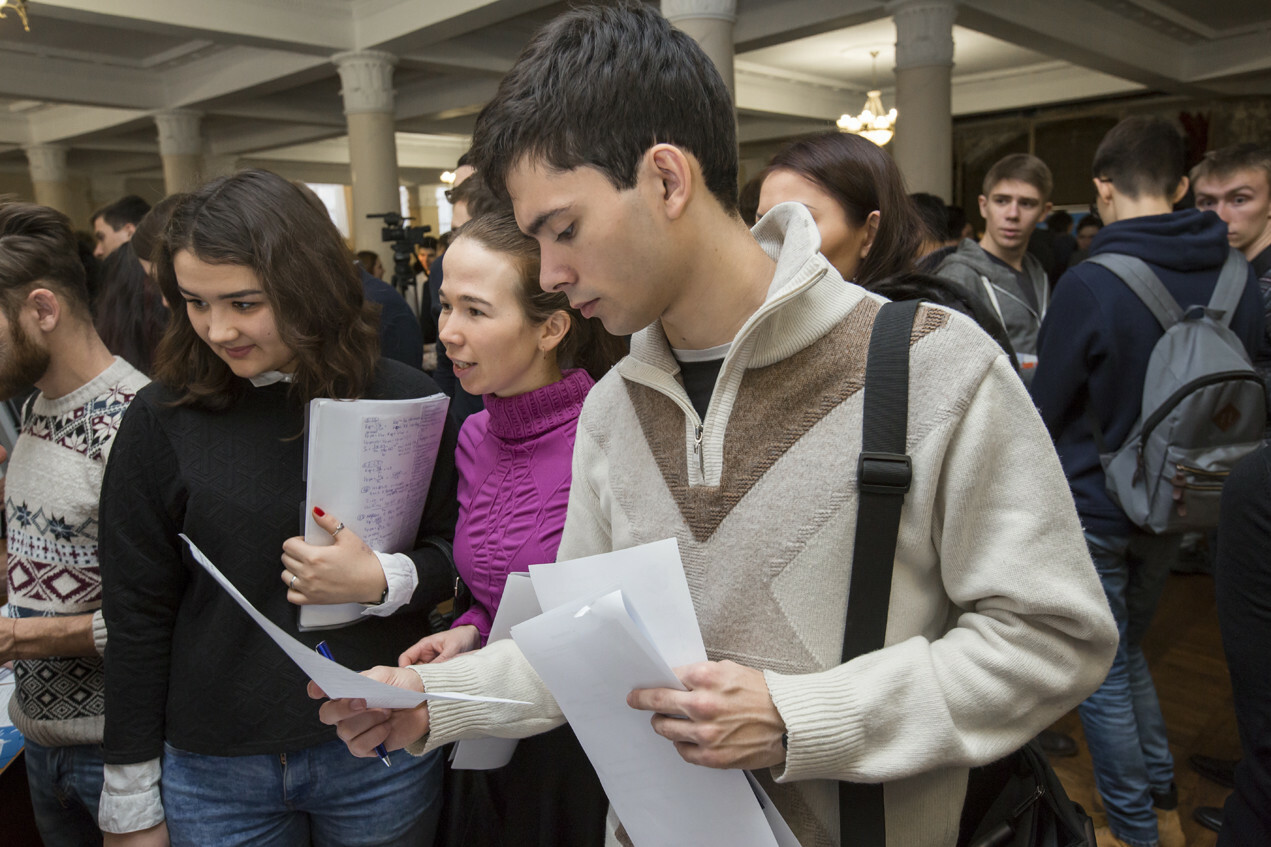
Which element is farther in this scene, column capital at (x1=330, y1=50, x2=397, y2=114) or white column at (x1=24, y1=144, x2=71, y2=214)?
white column at (x1=24, y1=144, x2=71, y2=214)

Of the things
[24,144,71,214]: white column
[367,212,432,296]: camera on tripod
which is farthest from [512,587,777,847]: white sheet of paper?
[24,144,71,214]: white column

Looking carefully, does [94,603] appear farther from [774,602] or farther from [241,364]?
[774,602]

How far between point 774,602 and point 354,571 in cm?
63

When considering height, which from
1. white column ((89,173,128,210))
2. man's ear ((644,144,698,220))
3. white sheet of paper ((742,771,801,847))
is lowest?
white sheet of paper ((742,771,801,847))

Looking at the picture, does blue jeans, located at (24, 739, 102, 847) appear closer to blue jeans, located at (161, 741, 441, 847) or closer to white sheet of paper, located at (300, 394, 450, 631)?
blue jeans, located at (161, 741, 441, 847)

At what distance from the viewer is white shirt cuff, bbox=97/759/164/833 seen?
3.88 ft

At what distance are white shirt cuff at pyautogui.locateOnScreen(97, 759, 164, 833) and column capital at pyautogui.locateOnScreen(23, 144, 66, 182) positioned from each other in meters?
15.1

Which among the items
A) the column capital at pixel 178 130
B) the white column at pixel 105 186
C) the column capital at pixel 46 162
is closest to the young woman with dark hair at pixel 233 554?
the column capital at pixel 178 130

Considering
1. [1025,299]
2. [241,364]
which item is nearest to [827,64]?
[1025,299]

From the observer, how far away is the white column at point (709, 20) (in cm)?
567

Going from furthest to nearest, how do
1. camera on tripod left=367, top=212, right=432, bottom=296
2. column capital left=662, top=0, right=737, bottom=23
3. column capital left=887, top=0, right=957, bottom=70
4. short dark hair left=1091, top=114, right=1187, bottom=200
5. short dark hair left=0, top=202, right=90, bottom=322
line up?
column capital left=887, top=0, right=957, bottom=70
column capital left=662, top=0, right=737, bottom=23
camera on tripod left=367, top=212, right=432, bottom=296
short dark hair left=1091, top=114, right=1187, bottom=200
short dark hair left=0, top=202, right=90, bottom=322

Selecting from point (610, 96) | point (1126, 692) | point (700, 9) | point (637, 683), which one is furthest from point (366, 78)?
point (637, 683)

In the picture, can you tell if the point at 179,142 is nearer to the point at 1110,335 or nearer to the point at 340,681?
the point at 1110,335

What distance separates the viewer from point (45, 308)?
144cm
